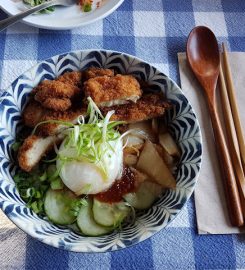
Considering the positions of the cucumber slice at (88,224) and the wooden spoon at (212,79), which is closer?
the cucumber slice at (88,224)

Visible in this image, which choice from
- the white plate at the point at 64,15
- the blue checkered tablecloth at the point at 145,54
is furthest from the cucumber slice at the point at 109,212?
the white plate at the point at 64,15

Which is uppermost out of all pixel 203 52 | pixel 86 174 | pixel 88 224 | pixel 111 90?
pixel 203 52

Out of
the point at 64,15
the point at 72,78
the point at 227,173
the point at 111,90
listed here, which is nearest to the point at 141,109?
the point at 111,90

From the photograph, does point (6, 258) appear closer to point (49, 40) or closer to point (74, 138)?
point (74, 138)

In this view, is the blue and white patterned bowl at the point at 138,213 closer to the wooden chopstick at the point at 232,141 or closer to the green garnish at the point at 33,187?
the green garnish at the point at 33,187

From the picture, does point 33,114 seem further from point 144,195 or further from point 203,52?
point 203,52

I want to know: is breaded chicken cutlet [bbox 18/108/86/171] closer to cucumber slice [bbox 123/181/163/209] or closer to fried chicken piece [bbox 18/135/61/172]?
fried chicken piece [bbox 18/135/61/172]
